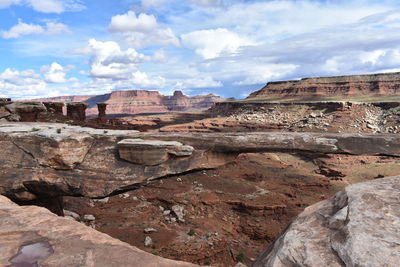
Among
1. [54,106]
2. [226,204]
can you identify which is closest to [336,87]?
[226,204]

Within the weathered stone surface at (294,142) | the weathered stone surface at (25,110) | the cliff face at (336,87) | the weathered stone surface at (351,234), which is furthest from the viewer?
the cliff face at (336,87)

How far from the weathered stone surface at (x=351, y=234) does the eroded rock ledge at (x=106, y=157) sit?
3762mm

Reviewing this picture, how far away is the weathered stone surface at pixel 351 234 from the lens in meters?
2.29

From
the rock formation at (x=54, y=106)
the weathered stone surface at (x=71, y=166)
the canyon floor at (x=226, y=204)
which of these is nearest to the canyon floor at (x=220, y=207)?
the canyon floor at (x=226, y=204)

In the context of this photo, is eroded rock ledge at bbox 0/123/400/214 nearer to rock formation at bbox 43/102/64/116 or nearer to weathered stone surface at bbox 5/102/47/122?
weathered stone surface at bbox 5/102/47/122

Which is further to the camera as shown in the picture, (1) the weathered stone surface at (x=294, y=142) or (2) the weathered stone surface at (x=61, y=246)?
(1) the weathered stone surface at (x=294, y=142)

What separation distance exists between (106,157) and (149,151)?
44.1 inches

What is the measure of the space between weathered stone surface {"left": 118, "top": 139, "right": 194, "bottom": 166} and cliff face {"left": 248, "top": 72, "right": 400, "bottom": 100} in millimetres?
71889

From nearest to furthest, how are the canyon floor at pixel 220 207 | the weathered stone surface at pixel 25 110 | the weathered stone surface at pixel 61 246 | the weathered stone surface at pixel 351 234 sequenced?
1. the weathered stone surface at pixel 351 234
2. the weathered stone surface at pixel 61 246
3. the canyon floor at pixel 220 207
4. the weathered stone surface at pixel 25 110

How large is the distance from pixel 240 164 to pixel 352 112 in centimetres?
2646

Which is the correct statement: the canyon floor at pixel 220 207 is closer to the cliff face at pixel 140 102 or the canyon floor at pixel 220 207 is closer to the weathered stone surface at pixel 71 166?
the weathered stone surface at pixel 71 166

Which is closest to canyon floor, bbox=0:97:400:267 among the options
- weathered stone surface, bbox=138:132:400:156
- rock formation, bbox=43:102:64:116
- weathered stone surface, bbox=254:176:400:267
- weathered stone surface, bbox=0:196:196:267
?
weathered stone surface, bbox=138:132:400:156

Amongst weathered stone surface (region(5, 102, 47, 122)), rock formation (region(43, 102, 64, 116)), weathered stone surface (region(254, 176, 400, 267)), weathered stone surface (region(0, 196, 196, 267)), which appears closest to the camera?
weathered stone surface (region(254, 176, 400, 267))

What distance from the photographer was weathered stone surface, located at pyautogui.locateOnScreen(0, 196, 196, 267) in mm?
3018
